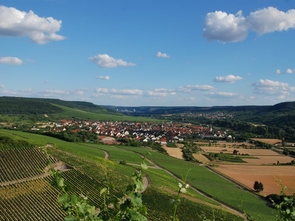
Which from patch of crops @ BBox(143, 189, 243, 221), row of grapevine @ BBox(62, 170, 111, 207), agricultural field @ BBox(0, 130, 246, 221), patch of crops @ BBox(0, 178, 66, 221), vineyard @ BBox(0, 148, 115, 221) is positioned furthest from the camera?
row of grapevine @ BBox(62, 170, 111, 207)

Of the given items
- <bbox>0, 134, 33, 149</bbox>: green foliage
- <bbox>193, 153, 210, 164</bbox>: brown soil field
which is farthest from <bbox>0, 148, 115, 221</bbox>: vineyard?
<bbox>193, 153, 210, 164</bbox>: brown soil field

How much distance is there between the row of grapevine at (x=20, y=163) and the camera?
42.7m

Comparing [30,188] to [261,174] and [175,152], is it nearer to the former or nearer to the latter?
[261,174]

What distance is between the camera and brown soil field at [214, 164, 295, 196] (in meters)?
66.3

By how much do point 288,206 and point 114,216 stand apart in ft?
12.1

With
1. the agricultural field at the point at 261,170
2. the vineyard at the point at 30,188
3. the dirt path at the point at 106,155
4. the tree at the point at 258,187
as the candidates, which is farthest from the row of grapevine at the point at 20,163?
the agricultural field at the point at 261,170

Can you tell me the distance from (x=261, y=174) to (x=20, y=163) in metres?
57.5

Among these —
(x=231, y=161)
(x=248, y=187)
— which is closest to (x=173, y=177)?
(x=248, y=187)

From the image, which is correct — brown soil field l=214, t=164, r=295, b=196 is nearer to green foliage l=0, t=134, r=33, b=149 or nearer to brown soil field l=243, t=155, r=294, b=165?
brown soil field l=243, t=155, r=294, b=165

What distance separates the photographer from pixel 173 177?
215 feet

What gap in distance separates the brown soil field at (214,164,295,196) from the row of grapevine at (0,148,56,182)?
44.1 metres

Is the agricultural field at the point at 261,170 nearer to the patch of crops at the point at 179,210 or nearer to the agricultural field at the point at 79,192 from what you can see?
the agricultural field at the point at 79,192

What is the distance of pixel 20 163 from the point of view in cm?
4759

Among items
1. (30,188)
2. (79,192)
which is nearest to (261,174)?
(79,192)
